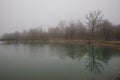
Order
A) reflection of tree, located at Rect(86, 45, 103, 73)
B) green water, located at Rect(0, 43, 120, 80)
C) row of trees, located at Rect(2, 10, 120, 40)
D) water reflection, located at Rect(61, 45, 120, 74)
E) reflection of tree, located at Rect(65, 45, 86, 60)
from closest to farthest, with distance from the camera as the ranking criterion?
green water, located at Rect(0, 43, 120, 80), reflection of tree, located at Rect(86, 45, 103, 73), water reflection, located at Rect(61, 45, 120, 74), reflection of tree, located at Rect(65, 45, 86, 60), row of trees, located at Rect(2, 10, 120, 40)

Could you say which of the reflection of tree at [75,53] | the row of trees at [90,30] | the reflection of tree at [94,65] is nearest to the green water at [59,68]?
the reflection of tree at [94,65]

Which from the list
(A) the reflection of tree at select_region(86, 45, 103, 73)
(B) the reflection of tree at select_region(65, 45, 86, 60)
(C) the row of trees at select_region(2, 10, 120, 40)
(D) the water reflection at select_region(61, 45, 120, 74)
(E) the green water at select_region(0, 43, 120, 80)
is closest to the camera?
(E) the green water at select_region(0, 43, 120, 80)

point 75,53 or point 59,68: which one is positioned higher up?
point 75,53

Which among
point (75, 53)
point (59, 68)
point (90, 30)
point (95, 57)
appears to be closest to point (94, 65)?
point (59, 68)

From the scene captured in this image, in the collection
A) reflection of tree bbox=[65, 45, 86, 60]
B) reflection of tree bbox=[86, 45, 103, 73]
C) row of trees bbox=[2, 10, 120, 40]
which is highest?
row of trees bbox=[2, 10, 120, 40]

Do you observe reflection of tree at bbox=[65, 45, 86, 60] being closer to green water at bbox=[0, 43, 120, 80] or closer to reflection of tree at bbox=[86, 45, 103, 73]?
green water at bbox=[0, 43, 120, 80]

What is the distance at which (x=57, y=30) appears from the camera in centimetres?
6988

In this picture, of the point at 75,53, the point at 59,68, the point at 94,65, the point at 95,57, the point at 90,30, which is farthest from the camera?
the point at 90,30

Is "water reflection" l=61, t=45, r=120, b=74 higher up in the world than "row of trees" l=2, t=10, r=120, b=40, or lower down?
lower down

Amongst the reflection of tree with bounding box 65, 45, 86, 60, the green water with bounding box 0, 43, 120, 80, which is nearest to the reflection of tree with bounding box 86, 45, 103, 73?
the green water with bounding box 0, 43, 120, 80

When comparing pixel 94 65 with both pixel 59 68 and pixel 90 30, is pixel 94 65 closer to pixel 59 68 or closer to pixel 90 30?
pixel 59 68

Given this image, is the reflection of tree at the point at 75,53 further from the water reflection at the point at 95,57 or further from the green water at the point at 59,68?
the green water at the point at 59,68

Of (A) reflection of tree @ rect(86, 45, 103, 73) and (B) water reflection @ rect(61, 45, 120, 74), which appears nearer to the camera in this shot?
(A) reflection of tree @ rect(86, 45, 103, 73)

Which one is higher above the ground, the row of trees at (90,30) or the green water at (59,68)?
the row of trees at (90,30)
